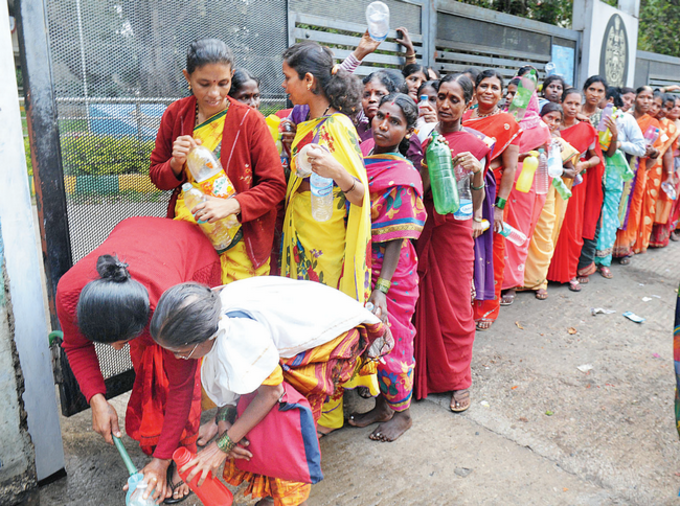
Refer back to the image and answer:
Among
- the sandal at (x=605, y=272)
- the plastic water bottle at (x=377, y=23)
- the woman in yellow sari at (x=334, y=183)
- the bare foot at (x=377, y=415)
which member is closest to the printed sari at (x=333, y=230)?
the woman in yellow sari at (x=334, y=183)

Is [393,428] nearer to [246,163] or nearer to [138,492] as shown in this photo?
[138,492]

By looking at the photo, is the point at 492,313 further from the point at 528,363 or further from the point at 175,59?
the point at 175,59

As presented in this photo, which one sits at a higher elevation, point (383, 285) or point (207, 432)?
point (383, 285)

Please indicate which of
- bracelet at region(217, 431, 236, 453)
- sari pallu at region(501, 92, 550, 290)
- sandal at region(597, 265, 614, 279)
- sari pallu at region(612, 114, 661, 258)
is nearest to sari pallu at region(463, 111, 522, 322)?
sari pallu at region(501, 92, 550, 290)

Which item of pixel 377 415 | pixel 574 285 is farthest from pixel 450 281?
pixel 574 285

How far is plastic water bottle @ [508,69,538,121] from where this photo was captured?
4.44 meters

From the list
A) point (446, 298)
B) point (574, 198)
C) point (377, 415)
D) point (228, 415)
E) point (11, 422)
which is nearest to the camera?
point (228, 415)

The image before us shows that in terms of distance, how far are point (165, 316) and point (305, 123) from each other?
4.27 ft

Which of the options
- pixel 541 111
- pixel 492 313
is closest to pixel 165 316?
pixel 492 313

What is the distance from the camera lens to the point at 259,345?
1.68 metres

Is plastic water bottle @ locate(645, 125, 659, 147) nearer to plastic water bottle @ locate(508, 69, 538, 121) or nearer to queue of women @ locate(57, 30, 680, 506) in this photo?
plastic water bottle @ locate(508, 69, 538, 121)

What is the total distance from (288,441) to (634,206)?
18.3 feet

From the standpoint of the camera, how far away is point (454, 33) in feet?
19.5

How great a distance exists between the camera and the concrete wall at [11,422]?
2.13 meters
